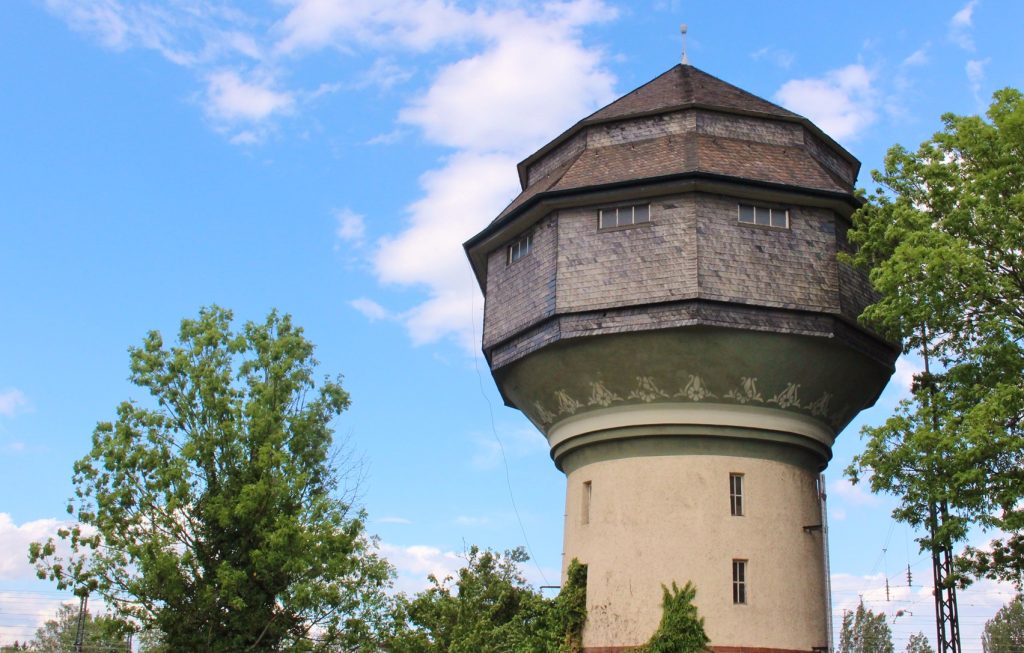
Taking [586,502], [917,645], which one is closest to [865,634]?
[917,645]

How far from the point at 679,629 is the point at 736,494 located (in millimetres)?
2665

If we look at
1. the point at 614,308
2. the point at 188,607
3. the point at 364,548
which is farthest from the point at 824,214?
the point at 188,607

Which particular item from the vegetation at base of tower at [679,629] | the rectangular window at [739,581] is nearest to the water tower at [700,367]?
the rectangular window at [739,581]

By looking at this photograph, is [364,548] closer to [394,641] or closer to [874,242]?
[394,641]

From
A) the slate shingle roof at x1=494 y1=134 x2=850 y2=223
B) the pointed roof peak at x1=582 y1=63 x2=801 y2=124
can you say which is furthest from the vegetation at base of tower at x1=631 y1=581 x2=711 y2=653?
the pointed roof peak at x1=582 y1=63 x2=801 y2=124

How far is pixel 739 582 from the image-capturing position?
17.8 meters

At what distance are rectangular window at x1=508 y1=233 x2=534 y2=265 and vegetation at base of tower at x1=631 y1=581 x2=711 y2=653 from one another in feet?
22.7

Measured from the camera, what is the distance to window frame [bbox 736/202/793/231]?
18.5 m

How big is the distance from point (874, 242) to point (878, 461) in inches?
148

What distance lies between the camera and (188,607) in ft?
63.9

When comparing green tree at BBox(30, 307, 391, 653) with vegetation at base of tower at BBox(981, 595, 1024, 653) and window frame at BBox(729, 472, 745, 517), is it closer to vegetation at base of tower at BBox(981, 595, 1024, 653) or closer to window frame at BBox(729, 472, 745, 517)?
window frame at BBox(729, 472, 745, 517)

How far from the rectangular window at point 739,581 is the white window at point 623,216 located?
6.13 m

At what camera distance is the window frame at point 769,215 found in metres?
18.5

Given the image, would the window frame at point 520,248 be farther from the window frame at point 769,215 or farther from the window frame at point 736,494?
the window frame at point 736,494
